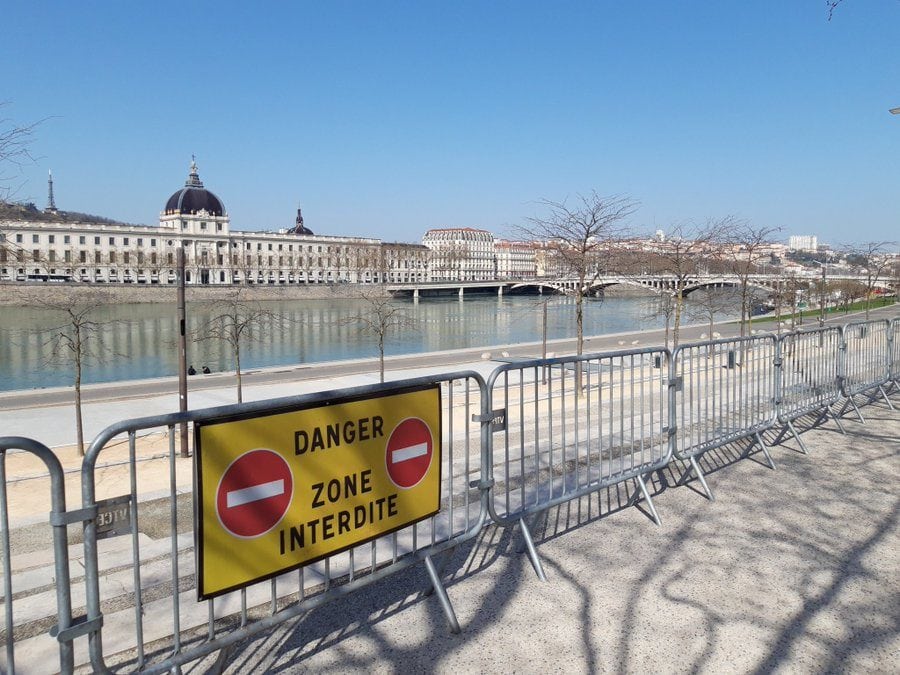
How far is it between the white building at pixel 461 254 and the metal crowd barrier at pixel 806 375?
137 metres

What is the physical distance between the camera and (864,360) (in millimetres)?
8438

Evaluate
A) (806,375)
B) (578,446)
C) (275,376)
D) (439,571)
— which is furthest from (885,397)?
(275,376)

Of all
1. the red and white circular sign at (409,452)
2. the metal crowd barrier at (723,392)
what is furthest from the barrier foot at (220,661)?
the metal crowd barrier at (723,392)

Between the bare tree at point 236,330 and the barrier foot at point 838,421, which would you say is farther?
the bare tree at point 236,330

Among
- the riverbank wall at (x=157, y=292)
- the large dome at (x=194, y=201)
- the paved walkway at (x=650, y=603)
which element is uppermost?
the large dome at (x=194, y=201)

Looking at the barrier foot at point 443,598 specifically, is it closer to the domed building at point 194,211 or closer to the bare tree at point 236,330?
the bare tree at point 236,330

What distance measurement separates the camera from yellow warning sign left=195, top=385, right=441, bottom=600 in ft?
8.12

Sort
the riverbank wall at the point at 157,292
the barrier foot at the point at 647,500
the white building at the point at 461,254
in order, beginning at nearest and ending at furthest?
the barrier foot at the point at 647,500 → the riverbank wall at the point at 157,292 → the white building at the point at 461,254

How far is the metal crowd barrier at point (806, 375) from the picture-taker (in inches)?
262

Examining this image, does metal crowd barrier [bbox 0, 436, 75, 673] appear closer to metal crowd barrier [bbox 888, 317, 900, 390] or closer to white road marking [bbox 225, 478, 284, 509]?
white road marking [bbox 225, 478, 284, 509]

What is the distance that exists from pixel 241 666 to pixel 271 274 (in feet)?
412

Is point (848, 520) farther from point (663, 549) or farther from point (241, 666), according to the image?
point (241, 666)

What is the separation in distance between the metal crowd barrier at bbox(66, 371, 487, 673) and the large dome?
126020mm

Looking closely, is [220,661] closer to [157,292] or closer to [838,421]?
[838,421]
